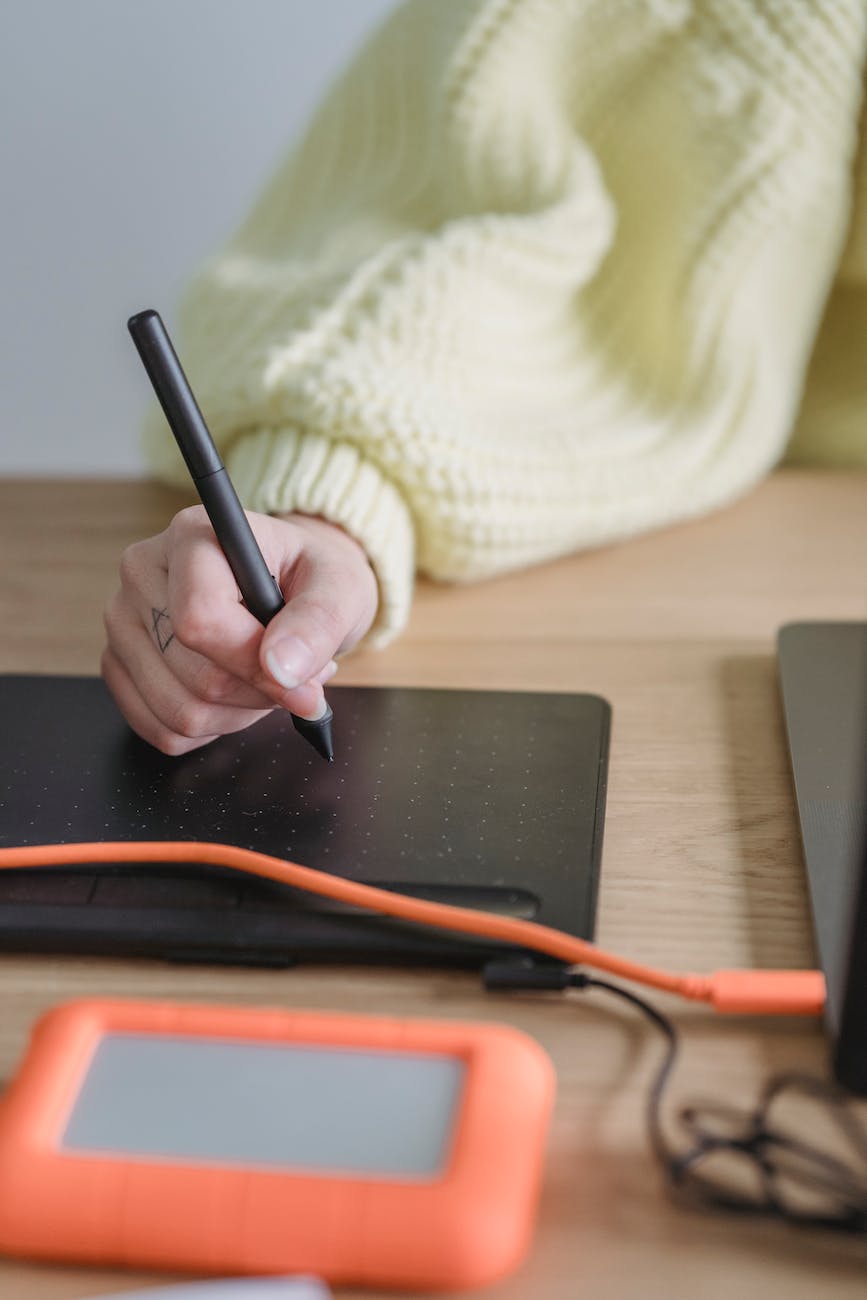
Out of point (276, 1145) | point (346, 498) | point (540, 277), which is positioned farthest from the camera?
point (540, 277)

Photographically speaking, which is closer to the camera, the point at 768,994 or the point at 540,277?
the point at 768,994

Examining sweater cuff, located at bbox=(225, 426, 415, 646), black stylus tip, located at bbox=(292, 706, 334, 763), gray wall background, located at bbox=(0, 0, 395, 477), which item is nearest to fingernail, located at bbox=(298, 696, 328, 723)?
black stylus tip, located at bbox=(292, 706, 334, 763)

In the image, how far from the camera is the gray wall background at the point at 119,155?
117 centimetres

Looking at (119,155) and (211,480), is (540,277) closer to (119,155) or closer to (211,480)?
(211,480)

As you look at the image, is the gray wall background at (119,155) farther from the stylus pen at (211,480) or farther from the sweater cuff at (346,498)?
the stylus pen at (211,480)

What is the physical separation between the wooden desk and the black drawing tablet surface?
10 mm

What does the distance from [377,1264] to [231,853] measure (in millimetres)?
151

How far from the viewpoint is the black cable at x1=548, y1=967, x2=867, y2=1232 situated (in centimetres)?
27

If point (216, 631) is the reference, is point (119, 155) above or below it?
below

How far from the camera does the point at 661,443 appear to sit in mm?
Result: 678

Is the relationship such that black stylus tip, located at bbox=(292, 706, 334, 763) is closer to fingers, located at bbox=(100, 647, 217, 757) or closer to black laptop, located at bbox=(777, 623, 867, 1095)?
fingers, located at bbox=(100, 647, 217, 757)

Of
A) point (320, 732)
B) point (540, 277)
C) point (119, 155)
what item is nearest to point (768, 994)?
point (320, 732)

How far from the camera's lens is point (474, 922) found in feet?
1.15

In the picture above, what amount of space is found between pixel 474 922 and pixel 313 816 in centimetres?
8
